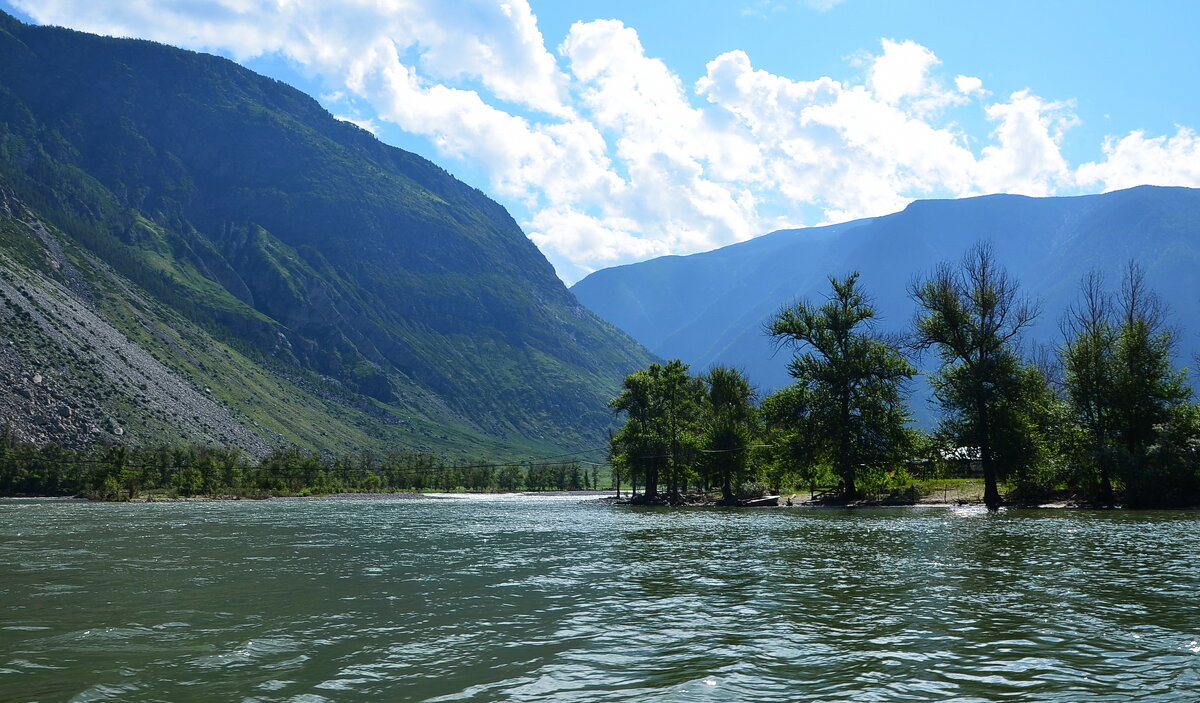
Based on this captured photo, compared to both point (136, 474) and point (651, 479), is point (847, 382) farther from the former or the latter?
point (136, 474)

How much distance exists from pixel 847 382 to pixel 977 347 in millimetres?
13858

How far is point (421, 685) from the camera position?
Result: 1150 centimetres

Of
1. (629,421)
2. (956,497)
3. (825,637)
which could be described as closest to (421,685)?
(825,637)

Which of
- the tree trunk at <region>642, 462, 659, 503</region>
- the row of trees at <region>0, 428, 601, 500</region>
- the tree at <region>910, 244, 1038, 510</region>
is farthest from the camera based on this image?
the row of trees at <region>0, 428, 601, 500</region>

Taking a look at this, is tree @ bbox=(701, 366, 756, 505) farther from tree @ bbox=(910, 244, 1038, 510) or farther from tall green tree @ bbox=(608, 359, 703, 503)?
tree @ bbox=(910, 244, 1038, 510)

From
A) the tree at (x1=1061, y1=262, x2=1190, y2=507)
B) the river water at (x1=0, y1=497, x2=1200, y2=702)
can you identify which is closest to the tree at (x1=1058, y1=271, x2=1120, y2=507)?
the tree at (x1=1061, y1=262, x2=1190, y2=507)

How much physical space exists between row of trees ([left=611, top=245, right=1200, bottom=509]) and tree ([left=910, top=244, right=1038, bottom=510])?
11 cm

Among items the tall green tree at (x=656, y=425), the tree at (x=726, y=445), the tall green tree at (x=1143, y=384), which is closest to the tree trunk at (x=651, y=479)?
the tall green tree at (x=656, y=425)

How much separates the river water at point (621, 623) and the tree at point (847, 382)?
39697 mm

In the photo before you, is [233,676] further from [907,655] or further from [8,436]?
[8,436]

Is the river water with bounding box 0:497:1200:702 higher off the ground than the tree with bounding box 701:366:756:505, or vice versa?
the tree with bounding box 701:366:756:505

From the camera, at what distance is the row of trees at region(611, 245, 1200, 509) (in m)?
54.5

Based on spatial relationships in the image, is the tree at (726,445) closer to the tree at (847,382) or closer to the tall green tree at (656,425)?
the tall green tree at (656,425)

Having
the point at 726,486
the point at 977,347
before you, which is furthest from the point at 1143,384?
the point at 726,486
